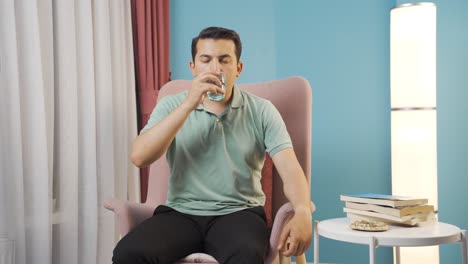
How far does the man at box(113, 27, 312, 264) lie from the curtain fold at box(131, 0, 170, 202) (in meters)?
1.17

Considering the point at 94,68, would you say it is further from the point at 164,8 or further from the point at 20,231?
the point at 20,231

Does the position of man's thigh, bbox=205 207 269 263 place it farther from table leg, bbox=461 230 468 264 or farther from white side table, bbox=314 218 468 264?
table leg, bbox=461 230 468 264

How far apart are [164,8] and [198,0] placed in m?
0.22

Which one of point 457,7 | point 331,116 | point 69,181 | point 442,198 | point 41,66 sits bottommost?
point 442,198

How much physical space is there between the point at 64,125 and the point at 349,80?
155 centimetres

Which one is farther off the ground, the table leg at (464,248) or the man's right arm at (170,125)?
the man's right arm at (170,125)

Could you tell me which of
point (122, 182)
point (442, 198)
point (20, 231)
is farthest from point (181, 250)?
point (442, 198)

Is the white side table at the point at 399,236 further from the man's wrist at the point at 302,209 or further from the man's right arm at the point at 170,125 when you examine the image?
the man's right arm at the point at 170,125

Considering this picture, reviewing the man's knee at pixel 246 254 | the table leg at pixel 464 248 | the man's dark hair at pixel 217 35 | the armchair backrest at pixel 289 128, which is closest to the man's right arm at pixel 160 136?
the man's dark hair at pixel 217 35

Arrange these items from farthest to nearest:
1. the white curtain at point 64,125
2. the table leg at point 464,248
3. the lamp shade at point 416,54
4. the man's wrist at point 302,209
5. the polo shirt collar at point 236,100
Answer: the lamp shade at point 416,54, the white curtain at point 64,125, the table leg at point 464,248, the polo shirt collar at point 236,100, the man's wrist at point 302,209

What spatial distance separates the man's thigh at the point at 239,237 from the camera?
68.1 inches

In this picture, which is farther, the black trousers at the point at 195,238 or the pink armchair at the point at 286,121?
the pink armchair at the point at 286,121

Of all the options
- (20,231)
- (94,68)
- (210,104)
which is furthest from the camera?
(94,68)

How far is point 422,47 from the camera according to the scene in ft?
9.25
